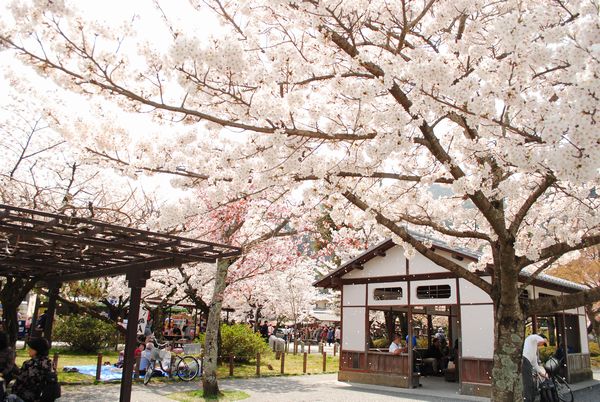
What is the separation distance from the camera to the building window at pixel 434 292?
13.3 m

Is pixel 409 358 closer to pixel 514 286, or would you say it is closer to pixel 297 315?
pixel 514 286

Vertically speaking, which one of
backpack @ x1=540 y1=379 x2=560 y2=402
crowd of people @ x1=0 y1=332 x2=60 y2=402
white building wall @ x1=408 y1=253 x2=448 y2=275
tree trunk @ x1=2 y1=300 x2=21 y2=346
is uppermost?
white building wall @ x1=408 y1=253 x2=448 y2=275

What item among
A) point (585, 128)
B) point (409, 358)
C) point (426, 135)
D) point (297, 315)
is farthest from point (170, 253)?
point (297, 315)

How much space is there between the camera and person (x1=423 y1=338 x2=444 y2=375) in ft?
55.1

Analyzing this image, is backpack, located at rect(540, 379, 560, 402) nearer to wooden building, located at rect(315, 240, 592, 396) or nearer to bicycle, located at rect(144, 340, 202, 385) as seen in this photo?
wooden building, located at rect(315, 240, 592, 396)

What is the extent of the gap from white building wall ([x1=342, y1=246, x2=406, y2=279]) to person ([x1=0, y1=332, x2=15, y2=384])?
34.6ft

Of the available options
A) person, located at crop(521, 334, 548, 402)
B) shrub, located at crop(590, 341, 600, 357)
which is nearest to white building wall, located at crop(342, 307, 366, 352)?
person, located at crop(521, 334, 548, 402)

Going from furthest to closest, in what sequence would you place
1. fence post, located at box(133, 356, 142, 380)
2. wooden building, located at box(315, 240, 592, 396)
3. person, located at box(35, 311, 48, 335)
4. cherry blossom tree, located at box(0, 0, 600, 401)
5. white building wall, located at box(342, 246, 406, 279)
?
1. white building wall, located at box(342, 246, 406, 279)
2. fence post, located at box(133, 356, 142, 380)
3. wooden building, located at box(315, 240, 592, 396)
4. person, located at box(35, 311, 48, 335)
5. cherry blossom tree, located at box(0, 0, 600, 401)

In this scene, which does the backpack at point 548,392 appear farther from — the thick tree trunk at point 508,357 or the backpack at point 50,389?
the backpack at point 50,389

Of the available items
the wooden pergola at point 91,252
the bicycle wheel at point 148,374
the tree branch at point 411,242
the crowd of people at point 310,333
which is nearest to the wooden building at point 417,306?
the tree branch at point 411,242

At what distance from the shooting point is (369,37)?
632 cm

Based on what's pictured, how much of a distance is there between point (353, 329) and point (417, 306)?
2232 mm

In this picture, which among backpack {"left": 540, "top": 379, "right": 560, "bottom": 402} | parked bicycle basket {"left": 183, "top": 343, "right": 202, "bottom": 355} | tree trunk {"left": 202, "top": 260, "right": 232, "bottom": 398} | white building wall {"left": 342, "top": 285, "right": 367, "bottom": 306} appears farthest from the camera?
white building wall {"left": 342, "top": 285, "right": 367, "bottom": 306}

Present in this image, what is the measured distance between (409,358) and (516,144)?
10.2 meters
